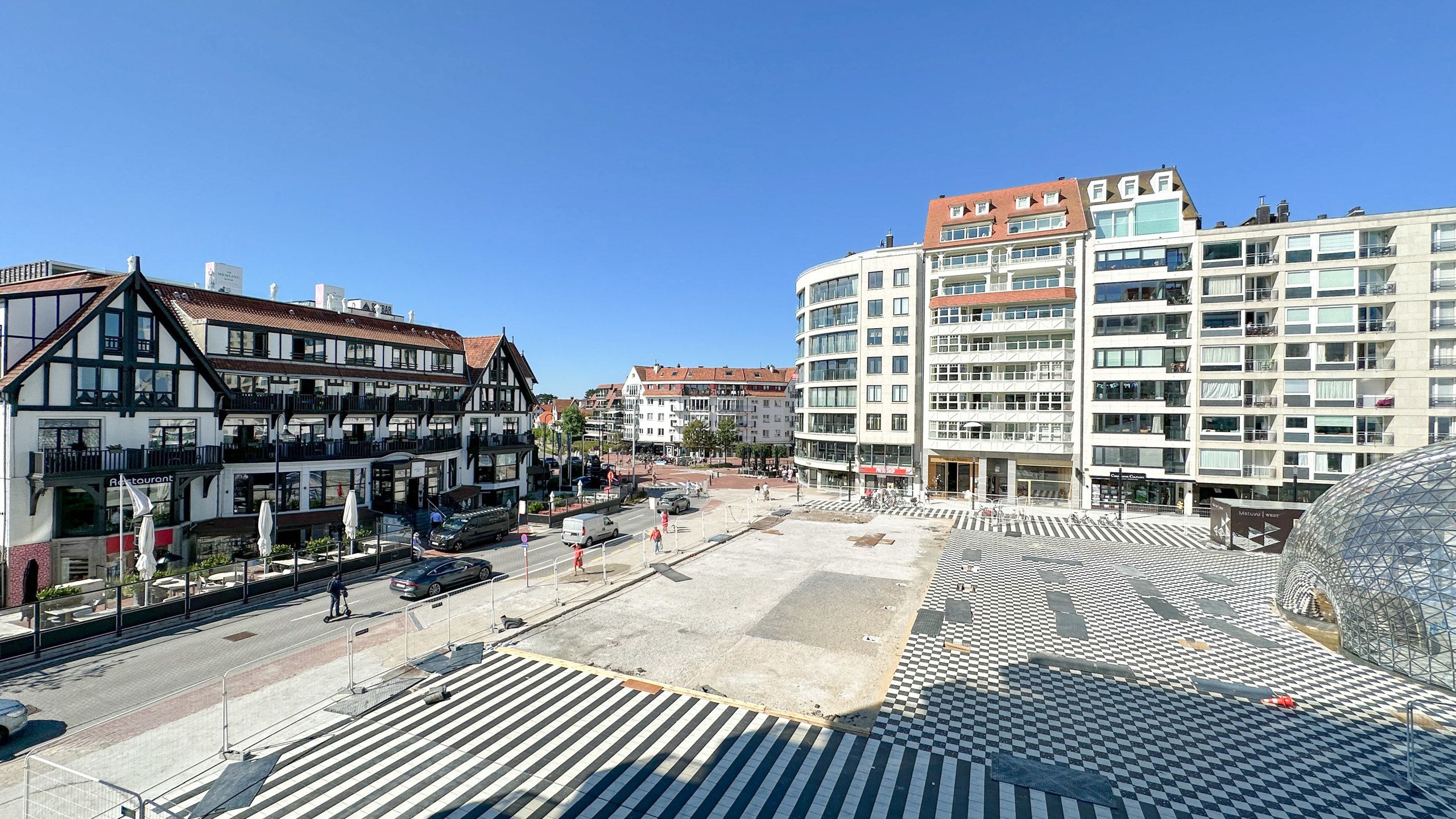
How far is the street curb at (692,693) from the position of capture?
46.1ft

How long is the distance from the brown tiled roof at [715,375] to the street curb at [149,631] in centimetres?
8775

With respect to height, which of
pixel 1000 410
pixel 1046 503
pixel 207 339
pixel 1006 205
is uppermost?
pixel 1006 205

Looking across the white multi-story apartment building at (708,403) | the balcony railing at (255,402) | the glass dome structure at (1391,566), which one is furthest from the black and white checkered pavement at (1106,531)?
the white multi-story apartment building at (708,403)

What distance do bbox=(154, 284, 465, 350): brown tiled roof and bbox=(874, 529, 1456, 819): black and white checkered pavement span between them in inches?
1523

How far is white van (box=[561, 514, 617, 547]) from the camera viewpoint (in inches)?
1348

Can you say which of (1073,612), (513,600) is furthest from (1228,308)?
(513,600)

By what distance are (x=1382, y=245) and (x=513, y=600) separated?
60060mm

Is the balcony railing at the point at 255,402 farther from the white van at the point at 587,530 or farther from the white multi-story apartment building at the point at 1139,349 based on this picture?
the white multi-story apartment building at the point at 1139,349

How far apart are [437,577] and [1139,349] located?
167 ft

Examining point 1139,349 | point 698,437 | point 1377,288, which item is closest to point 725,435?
point 698,437

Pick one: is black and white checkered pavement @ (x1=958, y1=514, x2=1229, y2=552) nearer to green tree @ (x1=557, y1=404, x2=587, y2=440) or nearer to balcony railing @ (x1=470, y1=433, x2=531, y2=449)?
balcony railing @ (x1=470, y1=433, x2=531, y2=449)

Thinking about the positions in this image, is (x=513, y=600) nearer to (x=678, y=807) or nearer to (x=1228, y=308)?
(x=678, y=807)

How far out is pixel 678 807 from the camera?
1089cm

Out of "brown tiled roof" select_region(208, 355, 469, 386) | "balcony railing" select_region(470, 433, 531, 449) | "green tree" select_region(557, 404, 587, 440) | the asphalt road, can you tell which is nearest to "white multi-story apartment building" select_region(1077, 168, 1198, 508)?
"balcony railing" select_region(470, 433, 531, 449)
